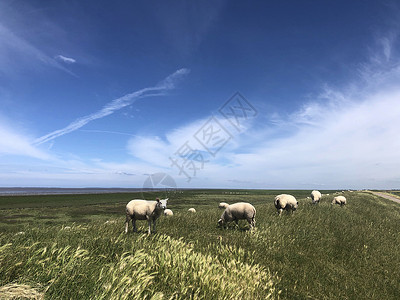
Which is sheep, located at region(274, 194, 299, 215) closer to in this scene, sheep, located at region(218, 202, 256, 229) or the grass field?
the grass field

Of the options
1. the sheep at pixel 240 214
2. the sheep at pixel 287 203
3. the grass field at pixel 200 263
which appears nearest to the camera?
the grass field at pixel 200 263

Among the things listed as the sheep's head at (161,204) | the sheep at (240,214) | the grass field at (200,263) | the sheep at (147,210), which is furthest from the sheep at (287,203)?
the sheep at (147,210)

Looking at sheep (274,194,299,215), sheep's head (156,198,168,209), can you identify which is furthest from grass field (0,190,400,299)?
sheep (274,194,299,215)

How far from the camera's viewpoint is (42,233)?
5.41 meters

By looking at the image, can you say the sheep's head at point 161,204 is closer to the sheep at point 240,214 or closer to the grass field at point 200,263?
the grass field at point 200,263

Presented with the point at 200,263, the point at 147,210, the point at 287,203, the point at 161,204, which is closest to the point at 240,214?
the point at 161,204

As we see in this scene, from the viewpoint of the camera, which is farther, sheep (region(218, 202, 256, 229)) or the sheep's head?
sheep (region(218, 202, 256, 229))

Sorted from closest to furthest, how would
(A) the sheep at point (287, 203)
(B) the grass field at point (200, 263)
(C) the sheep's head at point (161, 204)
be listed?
(B) the grass field at point (200, 263)
(C) the sheep's head at point (161, 204)
(A) the sheep at point (287, 203)

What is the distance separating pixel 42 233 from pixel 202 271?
4.53 metres

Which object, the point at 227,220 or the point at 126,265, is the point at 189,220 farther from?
the point at 126,265

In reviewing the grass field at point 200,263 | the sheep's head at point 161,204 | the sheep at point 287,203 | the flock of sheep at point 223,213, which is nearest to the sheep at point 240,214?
the flock of sheep at point 223,213

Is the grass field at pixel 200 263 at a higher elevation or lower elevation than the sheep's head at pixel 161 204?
lower

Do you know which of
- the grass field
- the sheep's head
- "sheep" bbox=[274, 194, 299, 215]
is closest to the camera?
the grass field

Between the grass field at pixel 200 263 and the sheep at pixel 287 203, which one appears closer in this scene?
the grass field at pixel 200 263
